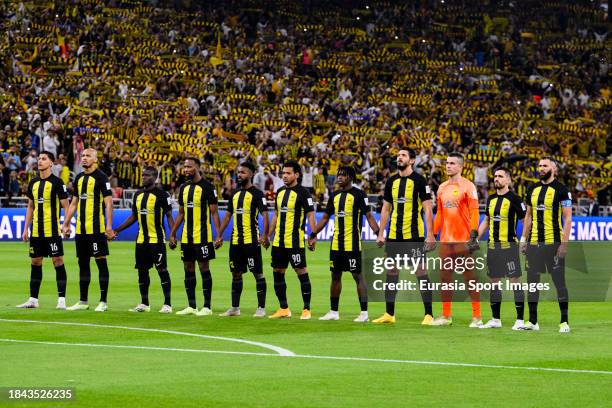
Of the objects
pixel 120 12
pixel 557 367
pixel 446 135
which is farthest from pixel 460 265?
pixel 120 12

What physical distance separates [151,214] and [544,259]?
585 cm

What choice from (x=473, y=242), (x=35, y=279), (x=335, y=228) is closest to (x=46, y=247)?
(x=35, y=279)

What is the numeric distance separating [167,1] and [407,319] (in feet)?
113

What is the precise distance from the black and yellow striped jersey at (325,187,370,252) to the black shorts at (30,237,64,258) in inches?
164

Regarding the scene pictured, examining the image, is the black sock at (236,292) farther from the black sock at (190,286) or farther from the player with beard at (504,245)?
the player with beard at (504,245)

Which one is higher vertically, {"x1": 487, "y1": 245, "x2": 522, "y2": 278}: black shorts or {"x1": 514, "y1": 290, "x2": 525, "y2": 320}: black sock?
{"x1": 487, "y1": 245, "x2": 522, "y2": 278}: black shorts

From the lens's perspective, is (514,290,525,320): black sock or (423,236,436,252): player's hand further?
(423,236,436,252): player's hand

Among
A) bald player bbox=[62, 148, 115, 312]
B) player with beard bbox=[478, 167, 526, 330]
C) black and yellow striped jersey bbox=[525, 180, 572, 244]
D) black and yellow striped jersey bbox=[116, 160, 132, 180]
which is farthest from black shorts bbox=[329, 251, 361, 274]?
black and yellow striped jersey bbox=[116, 160, 132, 180]

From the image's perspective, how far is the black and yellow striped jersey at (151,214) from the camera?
18.2 meters

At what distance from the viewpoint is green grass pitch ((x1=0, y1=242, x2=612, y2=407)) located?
34.8 ft

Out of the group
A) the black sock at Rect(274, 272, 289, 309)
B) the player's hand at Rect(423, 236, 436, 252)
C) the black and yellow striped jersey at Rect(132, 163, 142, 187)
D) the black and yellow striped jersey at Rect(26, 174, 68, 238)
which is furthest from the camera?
the black and yellow striped jersey at Rect(132, 163, 142, 187)

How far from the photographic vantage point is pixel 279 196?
710 inches

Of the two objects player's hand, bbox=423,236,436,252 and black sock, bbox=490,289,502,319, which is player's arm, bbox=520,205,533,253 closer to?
black sock, bbox=490,289,502,319

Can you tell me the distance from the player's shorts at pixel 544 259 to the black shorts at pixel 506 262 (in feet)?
0.63
